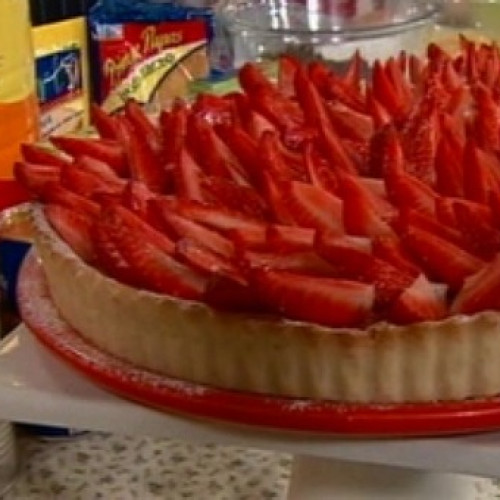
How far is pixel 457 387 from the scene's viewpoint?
1.70 feet

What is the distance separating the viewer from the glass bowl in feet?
3.55

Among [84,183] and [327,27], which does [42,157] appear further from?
[327,27]

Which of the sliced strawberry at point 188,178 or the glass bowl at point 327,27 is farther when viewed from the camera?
the glass bowl at point 327,27

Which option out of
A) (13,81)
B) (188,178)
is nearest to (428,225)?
(188,178)

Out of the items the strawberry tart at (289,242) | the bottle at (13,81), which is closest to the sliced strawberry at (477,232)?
the strawberry tart at (289,242)

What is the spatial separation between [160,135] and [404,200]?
176 millimetres

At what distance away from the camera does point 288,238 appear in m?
0.56

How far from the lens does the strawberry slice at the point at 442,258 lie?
548mm

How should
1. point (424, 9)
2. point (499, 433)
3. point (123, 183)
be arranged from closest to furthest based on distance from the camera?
1. point (499, 433)
2. point (123, 183)
3. point (424, 9)

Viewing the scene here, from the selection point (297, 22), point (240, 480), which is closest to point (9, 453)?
point (240, 480)

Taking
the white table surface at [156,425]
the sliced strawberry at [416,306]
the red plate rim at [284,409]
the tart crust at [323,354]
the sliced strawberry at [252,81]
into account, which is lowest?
the white table surface at [156,425]

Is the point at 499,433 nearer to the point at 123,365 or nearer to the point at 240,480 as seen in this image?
the point at 123,365

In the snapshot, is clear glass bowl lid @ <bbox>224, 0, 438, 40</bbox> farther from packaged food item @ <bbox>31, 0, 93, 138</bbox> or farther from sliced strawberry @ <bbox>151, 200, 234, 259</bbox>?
→ sliced strawberry @ <bbox>151, 200, 234, 259</bbox>

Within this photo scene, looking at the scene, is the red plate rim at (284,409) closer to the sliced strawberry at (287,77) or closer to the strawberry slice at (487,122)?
the strawberry slice at (487,122)
